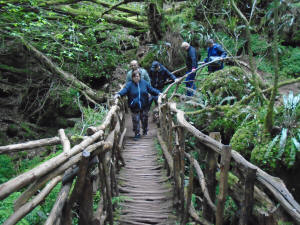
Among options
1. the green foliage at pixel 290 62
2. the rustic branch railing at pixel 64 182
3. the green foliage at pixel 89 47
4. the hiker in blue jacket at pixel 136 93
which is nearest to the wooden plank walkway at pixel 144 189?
the rustic branch railing at pixel 64 182

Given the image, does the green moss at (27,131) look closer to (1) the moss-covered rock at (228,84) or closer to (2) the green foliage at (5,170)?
(2) the green foliage at (5,170)

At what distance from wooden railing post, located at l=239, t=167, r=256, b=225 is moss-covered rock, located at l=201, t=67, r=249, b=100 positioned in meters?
5.39

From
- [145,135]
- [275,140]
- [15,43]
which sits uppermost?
[15,43]

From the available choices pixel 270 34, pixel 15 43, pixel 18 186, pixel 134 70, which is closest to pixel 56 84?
pixel 15 43

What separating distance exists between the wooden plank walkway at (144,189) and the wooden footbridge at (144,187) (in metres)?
0.02

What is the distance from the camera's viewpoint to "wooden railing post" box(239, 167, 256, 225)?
7.80 feet

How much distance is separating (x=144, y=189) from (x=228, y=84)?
4193mm

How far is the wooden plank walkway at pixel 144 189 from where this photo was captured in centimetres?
438

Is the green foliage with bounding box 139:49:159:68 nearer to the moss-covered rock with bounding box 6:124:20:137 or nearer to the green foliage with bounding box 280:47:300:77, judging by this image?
the green foliage with bounding box 280:47:300:77

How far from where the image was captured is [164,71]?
9703 mm

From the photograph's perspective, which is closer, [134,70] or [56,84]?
[134,70]

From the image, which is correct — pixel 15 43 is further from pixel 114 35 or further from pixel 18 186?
pixel 18 186

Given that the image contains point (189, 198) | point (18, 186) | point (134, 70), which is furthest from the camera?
point (134, 70)

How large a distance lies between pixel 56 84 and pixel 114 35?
4.23 metres
